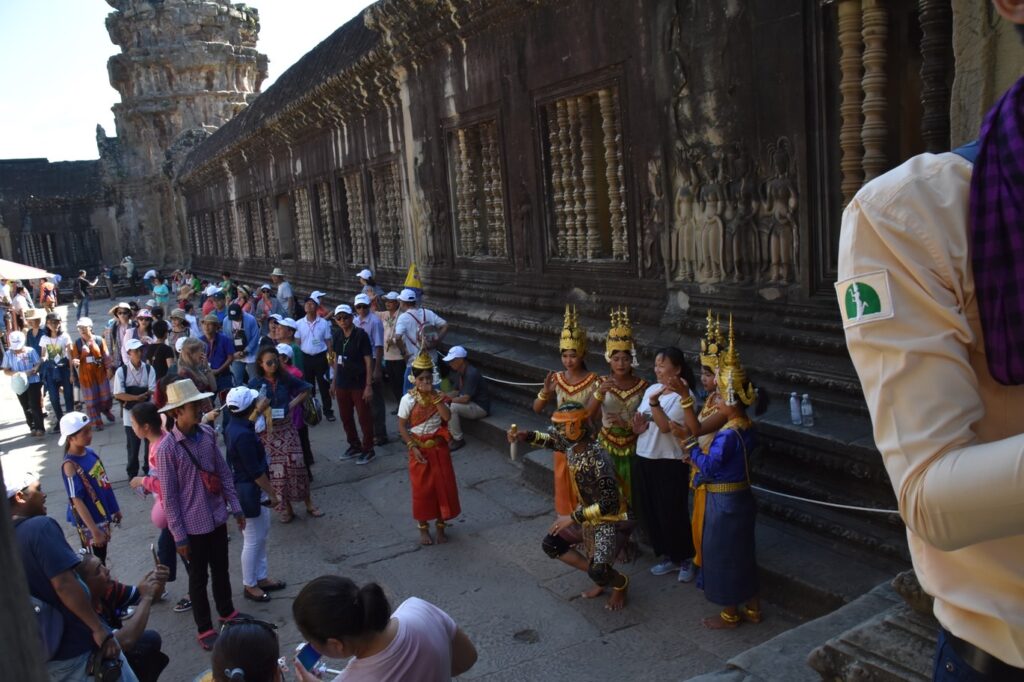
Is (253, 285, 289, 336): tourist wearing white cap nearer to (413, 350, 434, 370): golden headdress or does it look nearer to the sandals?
(413, 350, 434, 370): golden headdress

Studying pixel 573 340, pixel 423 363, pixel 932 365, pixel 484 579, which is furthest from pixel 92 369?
pixel 932 365

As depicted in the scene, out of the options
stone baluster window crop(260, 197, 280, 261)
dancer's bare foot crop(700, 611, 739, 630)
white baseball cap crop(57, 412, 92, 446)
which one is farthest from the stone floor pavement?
stone baluster window crop(260, 197, 280, 261)

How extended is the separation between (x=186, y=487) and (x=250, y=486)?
724 mm

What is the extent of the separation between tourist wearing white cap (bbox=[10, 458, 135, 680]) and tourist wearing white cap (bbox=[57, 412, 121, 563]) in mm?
2076

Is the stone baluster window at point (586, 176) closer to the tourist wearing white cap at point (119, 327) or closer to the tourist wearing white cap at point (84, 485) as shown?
the tourist wearing white cap at point (84, 485)

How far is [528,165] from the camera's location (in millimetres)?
9180

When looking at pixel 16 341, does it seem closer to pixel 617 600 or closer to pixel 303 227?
pixel 303 227

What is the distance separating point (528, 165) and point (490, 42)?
5.35 ft

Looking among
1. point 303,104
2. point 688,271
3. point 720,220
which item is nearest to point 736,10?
point 720,220

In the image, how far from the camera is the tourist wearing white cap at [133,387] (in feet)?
29.4

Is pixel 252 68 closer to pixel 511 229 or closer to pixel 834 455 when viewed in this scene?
pixel 511 229

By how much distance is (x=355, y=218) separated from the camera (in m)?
15.3

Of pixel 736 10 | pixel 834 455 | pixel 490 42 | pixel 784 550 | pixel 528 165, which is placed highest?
pixel 490 42

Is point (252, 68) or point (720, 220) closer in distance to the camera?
point (720, 220)
